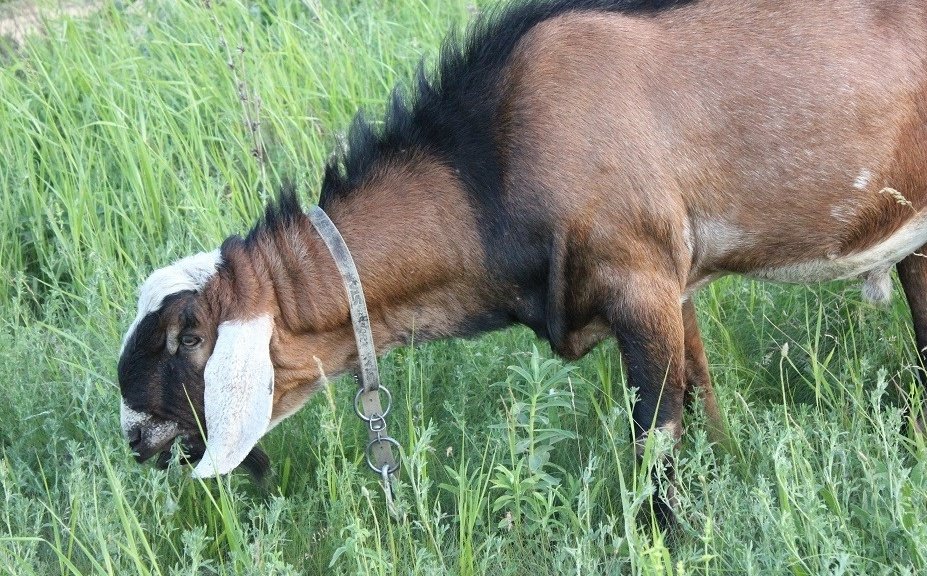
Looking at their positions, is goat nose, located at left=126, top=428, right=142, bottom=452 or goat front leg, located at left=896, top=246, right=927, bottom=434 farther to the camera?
goat front leg, located at left=896, top=246, right=927, bottom=434

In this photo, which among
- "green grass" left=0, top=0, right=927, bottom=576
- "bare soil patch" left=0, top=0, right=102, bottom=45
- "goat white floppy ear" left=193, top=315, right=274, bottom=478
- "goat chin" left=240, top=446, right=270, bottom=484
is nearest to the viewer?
"green grass" left=0, top=0, right=927, bottom=576

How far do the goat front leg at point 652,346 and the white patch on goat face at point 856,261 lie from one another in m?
0.46

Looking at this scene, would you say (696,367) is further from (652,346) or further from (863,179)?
(863,179)

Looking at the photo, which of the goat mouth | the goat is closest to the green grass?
the goat mouth

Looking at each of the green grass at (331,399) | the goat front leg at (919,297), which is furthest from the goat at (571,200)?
the goat front leg at (919,297)

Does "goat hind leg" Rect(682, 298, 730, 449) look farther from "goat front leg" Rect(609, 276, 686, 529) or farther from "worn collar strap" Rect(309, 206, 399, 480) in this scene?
"worn collar strap" Rect(309, 206, 399, 480)

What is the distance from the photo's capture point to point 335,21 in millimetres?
5820

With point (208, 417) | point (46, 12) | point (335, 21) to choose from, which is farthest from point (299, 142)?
point (208, 417)

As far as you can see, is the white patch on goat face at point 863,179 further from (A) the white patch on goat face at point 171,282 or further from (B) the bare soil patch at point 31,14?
(B) the bare soil patch at point 31,14

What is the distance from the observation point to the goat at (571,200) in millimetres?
3215

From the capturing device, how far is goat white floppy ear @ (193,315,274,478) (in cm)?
315

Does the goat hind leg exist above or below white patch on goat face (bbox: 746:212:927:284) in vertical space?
below

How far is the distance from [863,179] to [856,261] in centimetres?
29

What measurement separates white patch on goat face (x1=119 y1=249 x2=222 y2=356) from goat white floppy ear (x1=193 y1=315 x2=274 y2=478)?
176 millimetres
